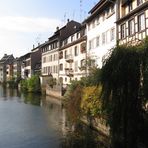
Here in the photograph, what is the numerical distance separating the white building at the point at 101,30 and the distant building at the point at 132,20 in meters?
1.89

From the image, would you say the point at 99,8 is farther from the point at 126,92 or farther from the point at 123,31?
the point at 126,92

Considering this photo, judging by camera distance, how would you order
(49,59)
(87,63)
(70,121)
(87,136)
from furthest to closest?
(49,59) → (87,63) → (70,121) → (87,136)

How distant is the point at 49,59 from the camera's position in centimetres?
7931

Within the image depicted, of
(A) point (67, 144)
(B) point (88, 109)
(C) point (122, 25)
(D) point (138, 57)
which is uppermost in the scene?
(C) point (122, 25)

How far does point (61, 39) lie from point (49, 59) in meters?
9.31

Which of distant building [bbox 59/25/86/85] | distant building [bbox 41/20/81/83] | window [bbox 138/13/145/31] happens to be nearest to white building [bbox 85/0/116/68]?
distant building [bbox 59/25/86/85]

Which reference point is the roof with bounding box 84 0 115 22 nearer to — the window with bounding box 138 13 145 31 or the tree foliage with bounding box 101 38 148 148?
the window with bounding box 138 13 145 31

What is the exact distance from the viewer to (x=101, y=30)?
41281 millimetres

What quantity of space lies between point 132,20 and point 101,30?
1117 centimetres

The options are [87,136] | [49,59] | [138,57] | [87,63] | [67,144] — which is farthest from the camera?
[49,59]

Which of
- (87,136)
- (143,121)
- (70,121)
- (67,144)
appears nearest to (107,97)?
(143,121)

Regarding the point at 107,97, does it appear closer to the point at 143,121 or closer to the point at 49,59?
the point at 143,121

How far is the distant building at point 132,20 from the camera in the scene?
90.4 ft

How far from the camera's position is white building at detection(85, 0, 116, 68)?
36594mm
